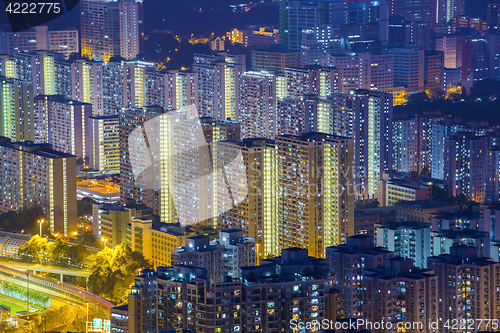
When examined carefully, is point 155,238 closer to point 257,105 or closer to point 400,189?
point 400,189

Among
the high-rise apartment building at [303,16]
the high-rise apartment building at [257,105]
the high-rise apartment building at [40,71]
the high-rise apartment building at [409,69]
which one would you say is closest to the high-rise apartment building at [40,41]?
the high-rise apartment building at [40,71]

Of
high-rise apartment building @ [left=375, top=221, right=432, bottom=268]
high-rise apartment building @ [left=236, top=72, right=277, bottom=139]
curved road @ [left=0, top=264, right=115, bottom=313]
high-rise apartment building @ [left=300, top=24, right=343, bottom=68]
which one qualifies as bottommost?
curved road @ [left=0, top=264, right=115, bottom=313]

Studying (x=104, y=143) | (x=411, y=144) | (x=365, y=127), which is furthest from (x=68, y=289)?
(x=411, y=144)

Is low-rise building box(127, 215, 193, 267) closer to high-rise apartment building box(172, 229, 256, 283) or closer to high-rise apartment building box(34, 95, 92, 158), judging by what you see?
high-rise apartment building box(172, 229, 256, 283)

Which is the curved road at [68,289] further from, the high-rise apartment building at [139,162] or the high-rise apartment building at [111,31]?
the high-rise apartment building at [111,31]

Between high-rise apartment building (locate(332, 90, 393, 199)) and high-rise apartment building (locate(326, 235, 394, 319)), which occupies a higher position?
high-rise apartment building (locate(332, 90, 393, 199))

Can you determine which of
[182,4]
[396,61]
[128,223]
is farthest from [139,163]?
[182,4]

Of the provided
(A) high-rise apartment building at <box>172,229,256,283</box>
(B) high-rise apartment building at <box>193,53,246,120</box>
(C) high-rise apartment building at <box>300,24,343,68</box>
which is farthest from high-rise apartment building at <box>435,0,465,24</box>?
(A) high-rise apartment building at <box>172,229,256,283</box>
